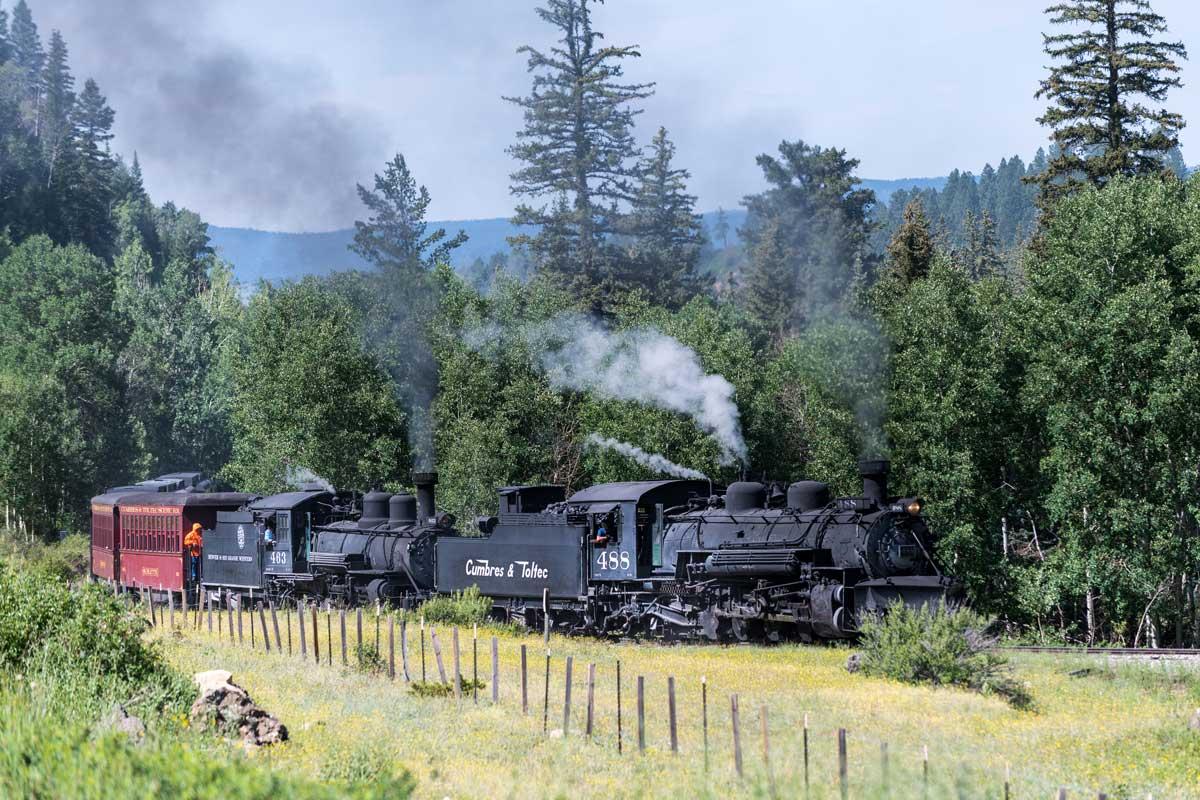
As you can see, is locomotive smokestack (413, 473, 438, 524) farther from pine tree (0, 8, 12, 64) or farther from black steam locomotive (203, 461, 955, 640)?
pine tree (0, 8, 12, 64)

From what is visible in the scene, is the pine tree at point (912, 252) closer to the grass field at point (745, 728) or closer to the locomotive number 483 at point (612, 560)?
the locomotive number 483 at point (612, 560)

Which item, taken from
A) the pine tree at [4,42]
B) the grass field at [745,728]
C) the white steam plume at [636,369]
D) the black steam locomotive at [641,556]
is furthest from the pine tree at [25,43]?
the grass field at [745,728]

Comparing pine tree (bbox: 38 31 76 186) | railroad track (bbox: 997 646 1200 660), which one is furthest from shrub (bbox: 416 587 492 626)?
pine tree (bbox: 38 31 76 186)

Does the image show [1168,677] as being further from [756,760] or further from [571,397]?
[571,397]

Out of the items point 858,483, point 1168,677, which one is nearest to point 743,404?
point 858,483

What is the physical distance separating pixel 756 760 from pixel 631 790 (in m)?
2.05

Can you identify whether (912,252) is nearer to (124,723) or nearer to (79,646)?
(79,646)

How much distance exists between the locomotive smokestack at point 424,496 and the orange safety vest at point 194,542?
7.09 meters

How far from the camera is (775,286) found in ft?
221

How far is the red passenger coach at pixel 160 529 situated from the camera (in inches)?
1423

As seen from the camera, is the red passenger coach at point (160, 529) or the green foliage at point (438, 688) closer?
the green foliage at point (438, 688)

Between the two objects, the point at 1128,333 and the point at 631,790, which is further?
the point at 1128,333

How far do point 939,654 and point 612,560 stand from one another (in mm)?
8328

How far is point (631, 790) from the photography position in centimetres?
1363
